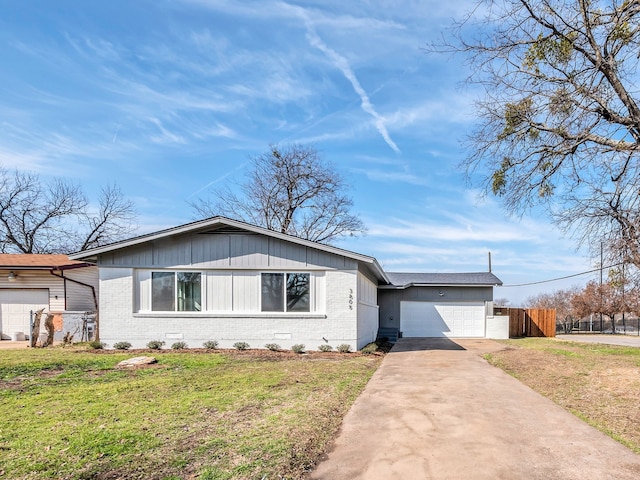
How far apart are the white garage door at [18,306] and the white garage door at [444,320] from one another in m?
15.8

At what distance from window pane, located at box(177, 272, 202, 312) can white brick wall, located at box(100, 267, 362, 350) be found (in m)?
0.25

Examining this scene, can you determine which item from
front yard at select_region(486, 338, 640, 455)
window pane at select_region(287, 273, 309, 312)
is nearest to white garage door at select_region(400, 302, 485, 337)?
front yard at select_region(486, 338, 640, 455)

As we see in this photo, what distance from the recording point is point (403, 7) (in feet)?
26.9

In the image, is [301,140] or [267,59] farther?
[301,140]

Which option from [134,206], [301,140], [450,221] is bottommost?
[450,221]

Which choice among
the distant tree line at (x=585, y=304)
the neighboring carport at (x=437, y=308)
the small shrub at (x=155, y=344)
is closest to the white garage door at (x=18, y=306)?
the small shrub at (x=155, y=344)

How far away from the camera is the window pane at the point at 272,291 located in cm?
1287

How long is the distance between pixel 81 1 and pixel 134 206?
23.0 meters

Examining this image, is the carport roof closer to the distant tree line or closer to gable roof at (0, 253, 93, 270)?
the distant tree line

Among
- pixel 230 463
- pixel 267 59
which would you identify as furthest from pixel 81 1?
pixel 230 463

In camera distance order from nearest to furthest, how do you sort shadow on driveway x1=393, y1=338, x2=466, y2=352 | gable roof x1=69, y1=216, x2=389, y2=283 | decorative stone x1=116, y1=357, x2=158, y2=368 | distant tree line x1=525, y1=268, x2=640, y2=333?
decorative stone x1=116, y1=357, x2=158, y2=368 < gable roof x1=69, y1=216, x2=389, y2=283 < shadow on driveway x1=393, y1=338, x2=466, y2=352 < distant tree line x1=525, y1=268, x2=640, y2=333

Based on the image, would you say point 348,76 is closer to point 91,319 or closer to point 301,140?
point 91,319

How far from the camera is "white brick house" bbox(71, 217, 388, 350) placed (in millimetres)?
12727

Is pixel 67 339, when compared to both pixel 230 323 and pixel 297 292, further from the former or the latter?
pixel 297 292
